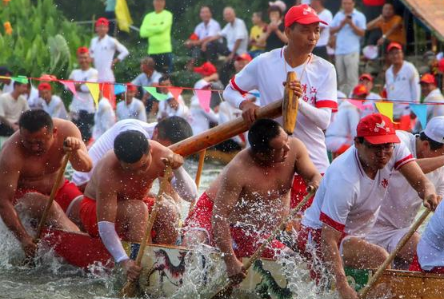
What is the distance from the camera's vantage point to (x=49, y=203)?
832 cm

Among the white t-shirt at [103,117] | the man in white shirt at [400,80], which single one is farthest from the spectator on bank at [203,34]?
the man in white shirt at [400,80]

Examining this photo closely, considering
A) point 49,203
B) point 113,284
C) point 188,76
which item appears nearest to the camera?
point 113,284

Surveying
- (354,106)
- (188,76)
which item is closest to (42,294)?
(354,106)

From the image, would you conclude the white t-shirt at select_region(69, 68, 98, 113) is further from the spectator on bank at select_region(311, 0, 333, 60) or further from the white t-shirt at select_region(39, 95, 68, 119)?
the spectator on bank at select_region(311, 0, 333, 60)

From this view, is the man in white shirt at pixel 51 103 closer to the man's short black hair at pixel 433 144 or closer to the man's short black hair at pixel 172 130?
the man's short black hair at pixel 172 130

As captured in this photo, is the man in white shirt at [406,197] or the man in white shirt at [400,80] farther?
the man in white shirt at [400,80]

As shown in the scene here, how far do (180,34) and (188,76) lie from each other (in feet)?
4.01

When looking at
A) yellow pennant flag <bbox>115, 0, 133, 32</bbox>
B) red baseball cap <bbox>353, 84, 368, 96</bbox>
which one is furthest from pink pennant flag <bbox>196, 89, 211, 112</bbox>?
yellow pennant flag <bbox>115, 0, 133, 32</bbox>

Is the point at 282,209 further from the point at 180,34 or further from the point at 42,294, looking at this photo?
the point at 180,34

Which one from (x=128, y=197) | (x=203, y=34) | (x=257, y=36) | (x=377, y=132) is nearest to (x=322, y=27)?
(x=257, y=36)

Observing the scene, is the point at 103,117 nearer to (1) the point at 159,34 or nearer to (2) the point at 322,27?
(1) the point at 159,34

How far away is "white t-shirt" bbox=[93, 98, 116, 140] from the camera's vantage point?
14195 mm

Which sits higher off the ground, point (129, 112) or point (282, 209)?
point (282, 209)

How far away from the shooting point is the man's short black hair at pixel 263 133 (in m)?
6.96
